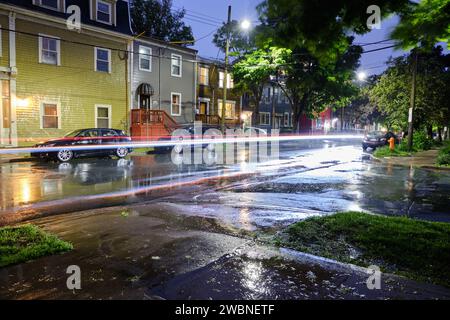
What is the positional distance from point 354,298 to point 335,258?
113 cm

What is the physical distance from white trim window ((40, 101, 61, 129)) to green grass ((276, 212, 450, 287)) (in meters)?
19.4

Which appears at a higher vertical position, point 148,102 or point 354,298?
point 148,102

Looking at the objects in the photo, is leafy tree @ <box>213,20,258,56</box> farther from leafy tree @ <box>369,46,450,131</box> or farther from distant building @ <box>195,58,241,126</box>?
leafy tree @ <box>369,46,450,131</box>

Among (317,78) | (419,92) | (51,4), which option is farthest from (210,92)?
(419,92)

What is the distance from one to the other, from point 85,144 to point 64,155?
1386mm

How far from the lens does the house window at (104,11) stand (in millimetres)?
23734

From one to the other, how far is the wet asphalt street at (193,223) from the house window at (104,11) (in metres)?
13.6

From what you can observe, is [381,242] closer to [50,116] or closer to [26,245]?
[26,245]

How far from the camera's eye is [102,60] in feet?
78.2

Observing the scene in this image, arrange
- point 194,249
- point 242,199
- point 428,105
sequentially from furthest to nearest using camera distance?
point 428,105, point 242,199, point 194,249

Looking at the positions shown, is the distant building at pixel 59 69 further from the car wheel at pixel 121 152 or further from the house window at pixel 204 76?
the house window at pixel 204 76
